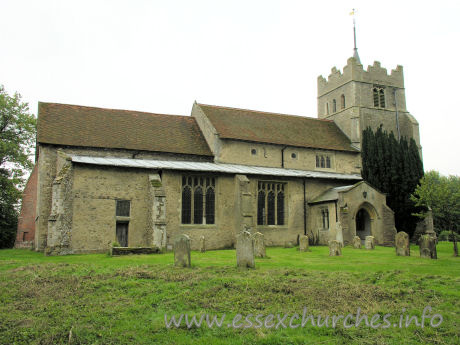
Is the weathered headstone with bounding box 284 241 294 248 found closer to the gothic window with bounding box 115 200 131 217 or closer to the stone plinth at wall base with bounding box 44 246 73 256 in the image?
the gothic window with bounding box 115 200 131 217

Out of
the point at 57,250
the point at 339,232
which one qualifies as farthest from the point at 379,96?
the point at 57,250

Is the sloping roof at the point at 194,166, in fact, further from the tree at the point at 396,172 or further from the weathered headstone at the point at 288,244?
the weathered headstone at the point at 288,244

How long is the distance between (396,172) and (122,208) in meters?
19.7

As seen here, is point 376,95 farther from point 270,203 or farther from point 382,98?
point 270,203

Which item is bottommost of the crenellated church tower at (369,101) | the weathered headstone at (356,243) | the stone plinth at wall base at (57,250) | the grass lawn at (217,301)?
the grass lawn at (217,301)

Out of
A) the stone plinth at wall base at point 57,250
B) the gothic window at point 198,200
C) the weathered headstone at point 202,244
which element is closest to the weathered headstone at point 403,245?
the weathered headstone at point 202,244

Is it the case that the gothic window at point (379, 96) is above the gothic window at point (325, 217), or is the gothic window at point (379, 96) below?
above

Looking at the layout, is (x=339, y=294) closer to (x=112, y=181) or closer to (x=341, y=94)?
(x=112, y=181)

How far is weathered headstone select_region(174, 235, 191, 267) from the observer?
13.3 m

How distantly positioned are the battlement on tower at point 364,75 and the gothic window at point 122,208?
2396 centimetres

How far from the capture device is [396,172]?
2930 centimetres

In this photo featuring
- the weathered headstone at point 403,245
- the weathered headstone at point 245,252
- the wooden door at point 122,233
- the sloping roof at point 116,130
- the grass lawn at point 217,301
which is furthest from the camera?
the sloping roof at point 116,130

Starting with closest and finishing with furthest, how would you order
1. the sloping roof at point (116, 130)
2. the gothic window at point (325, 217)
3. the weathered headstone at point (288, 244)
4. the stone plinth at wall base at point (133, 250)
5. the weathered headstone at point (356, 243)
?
the stone plinth at wall base at point (133, 250) < the weathered headstone at point (356, 243) < the sloping roof at point (116, 130) < the weathered headstone at point (288, 244) < the gothic window at point (325, 217)

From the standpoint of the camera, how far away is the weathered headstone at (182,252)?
43.8ft
